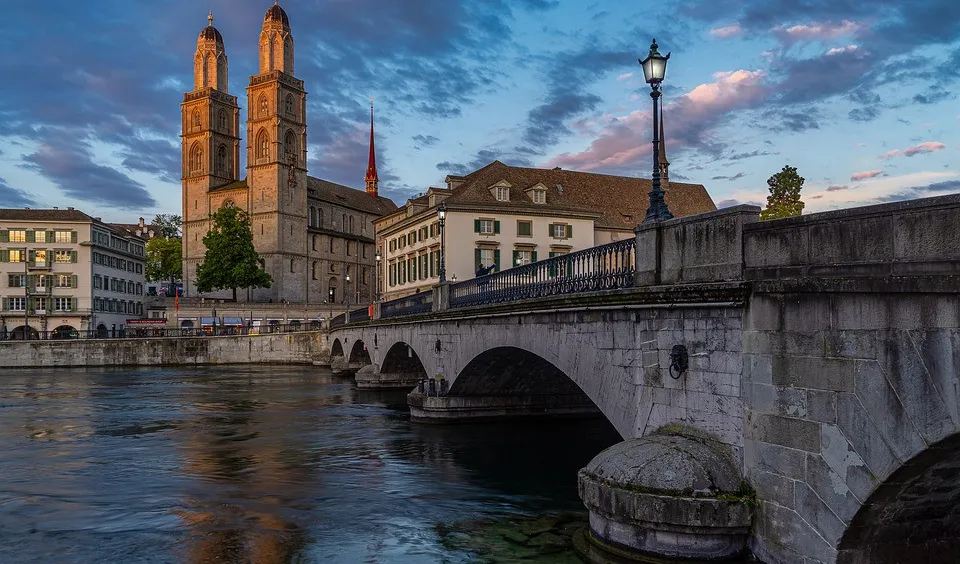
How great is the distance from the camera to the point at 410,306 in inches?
1334

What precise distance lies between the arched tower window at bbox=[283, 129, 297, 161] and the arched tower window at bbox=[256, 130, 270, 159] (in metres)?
2.29

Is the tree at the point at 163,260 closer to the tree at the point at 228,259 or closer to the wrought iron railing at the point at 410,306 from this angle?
the tree at the point at 228,259

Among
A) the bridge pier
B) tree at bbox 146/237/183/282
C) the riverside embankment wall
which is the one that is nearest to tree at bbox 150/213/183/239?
tree at bbox 146/237/183/282

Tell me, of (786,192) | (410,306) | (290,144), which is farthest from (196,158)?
(410,306)

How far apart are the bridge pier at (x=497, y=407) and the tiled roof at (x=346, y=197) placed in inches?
3687

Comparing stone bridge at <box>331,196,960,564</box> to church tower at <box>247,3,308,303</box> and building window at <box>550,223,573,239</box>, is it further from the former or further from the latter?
church tower at <box>247,3,308,303</box>

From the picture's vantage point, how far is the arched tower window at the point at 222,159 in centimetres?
11775

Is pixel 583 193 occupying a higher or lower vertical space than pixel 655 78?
higher

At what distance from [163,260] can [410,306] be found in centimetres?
10582

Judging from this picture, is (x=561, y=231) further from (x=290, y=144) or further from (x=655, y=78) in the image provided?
(x=290, y=144)

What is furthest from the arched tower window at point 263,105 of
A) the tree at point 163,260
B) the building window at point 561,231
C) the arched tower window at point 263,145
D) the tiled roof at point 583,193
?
the building window at point 561,231

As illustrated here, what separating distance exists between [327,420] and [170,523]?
15558mm

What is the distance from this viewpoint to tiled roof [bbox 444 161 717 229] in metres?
58.3

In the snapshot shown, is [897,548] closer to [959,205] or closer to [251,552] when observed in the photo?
[959,205]
